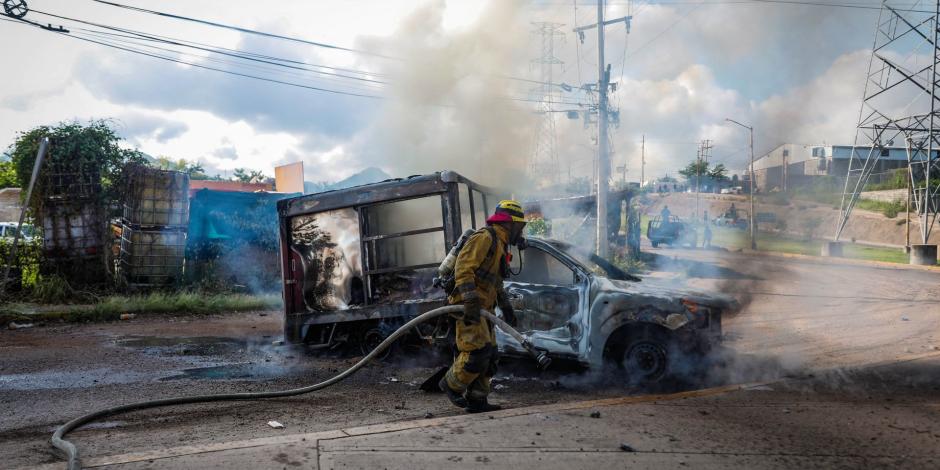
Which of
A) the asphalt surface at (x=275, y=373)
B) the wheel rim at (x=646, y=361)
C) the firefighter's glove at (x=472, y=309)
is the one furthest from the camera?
the wheel rim at (x=646, y=361)

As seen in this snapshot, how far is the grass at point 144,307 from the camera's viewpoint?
408 inches

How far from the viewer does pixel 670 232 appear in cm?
2464

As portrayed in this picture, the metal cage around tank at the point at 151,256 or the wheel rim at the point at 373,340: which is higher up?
the metal cage around tank at the point at 151,256

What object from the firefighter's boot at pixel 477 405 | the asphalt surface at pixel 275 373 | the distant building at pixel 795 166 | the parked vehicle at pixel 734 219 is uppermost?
the distant building at pixel 795 166

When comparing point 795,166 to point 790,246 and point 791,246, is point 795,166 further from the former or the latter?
point 791,246

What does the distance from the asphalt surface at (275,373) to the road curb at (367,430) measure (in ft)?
1.31

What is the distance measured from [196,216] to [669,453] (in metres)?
12.0

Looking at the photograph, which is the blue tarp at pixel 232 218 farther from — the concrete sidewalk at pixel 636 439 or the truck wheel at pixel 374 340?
the concrete sidewalk at pixel 636 439

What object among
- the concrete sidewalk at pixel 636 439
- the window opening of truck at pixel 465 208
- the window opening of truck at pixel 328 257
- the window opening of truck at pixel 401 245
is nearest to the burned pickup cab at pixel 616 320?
the concrete sidewalk at pixel 636 439

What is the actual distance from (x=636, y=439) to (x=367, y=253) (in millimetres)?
3899

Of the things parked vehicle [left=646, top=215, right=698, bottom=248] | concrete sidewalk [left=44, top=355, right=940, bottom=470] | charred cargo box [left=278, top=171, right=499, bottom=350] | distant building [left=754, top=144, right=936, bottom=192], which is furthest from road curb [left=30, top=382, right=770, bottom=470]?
parked vehicle [left=646, top=215, right=698, bottom=248]

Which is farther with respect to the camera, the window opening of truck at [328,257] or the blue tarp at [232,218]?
the blue tarp at [232,218]

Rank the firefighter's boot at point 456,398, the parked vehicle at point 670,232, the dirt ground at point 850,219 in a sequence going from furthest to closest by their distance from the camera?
1. the parked vehicle at point 670,232
2. the dirt ground at point 850,219
3. the firefighter's boot at point 456,398

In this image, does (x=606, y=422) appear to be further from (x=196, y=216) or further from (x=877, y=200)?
(x=877, y=200)
